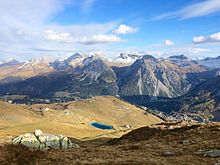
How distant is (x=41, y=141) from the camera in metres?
49.6

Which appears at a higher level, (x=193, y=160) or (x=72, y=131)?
(x=193, y=160)

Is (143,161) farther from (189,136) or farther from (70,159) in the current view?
(189,136)

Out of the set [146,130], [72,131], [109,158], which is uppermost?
[109,158]

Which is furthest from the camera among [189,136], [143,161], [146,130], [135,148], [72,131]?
[72,131]

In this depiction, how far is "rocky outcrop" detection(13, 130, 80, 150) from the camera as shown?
4741 cm

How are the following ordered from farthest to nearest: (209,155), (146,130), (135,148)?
(146,130) < (135,148) < (209,155)

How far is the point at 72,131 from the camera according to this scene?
177625mm

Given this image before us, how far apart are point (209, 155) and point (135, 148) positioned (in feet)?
40.6

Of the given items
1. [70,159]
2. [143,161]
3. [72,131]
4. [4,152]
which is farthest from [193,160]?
[72,131]

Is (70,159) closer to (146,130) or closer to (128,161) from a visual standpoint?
(128,161)

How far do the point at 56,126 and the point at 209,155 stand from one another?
158 metres

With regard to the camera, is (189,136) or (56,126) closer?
(189,136)

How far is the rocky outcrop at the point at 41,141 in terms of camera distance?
47406 mm

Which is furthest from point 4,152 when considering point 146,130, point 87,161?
point 146,130
